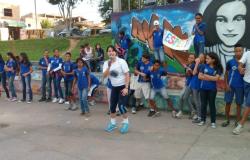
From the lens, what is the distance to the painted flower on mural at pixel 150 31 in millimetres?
11266

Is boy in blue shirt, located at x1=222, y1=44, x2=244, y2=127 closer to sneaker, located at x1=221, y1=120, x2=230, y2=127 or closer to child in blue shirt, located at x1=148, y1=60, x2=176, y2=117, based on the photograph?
sneaker, located at x1=221, y1=120, x2=230, y2=127

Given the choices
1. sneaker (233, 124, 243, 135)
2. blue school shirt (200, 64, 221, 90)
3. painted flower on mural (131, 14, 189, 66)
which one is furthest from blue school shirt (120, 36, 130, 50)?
sneaker (233, 124, 243, 135)

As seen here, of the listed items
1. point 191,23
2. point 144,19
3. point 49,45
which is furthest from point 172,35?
point 49,45

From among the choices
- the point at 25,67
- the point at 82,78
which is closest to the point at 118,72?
the point at 82,78

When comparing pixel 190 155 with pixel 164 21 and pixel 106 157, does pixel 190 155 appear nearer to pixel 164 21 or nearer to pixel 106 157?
pixel 106 157

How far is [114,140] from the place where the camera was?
783 cm

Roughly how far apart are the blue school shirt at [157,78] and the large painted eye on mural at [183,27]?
132 centimetres

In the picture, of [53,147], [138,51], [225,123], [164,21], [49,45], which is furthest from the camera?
[49,45]

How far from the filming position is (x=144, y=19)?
1228 cm

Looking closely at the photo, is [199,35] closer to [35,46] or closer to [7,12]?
[35,46]

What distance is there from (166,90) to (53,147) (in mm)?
3813

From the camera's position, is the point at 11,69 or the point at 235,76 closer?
the point at 235,76

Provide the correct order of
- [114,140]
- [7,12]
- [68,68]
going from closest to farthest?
[114,140] → [68,68] → [7,12]

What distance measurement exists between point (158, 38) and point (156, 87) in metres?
2.08
